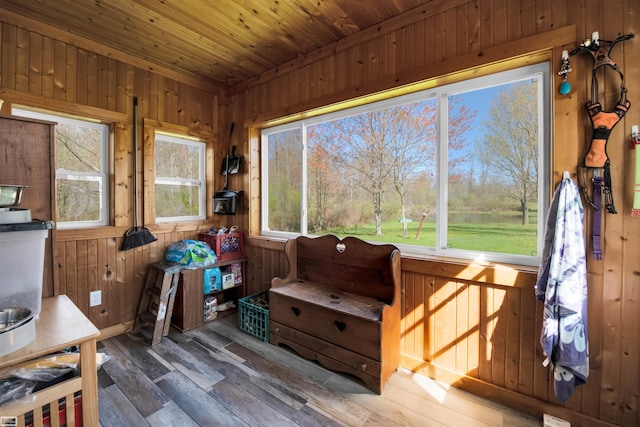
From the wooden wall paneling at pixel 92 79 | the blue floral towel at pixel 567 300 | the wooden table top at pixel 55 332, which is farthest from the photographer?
the wooden wall paneling at pixel 92 79

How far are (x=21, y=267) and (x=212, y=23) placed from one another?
212 centimetres

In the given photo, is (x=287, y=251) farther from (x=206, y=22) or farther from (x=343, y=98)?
(x=206, y=22)

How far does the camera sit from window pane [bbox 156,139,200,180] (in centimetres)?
302

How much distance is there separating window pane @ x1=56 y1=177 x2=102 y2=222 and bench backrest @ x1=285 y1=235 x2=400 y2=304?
73.4 inches

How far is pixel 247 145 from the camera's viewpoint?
327cm

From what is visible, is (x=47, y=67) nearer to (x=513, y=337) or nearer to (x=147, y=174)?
(x=147, y=174)

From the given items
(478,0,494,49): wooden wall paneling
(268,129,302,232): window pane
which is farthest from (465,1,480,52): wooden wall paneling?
(268,129,302,232): window pane

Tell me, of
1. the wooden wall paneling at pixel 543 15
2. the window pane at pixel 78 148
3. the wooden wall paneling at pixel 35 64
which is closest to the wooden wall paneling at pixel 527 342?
the wooden wall paneling at pixel 543 15

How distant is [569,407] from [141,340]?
10.6 ft

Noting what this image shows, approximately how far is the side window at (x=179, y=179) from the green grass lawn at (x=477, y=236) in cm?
221

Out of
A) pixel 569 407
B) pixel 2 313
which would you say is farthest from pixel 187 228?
pixel 569 407

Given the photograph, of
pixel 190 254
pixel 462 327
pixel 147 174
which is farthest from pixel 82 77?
pixel 462 327

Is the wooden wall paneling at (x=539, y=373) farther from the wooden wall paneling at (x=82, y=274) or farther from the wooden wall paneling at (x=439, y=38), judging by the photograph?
the wooden wall paneling at (x=82, y=274)

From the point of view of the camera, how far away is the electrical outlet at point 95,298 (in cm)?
252
